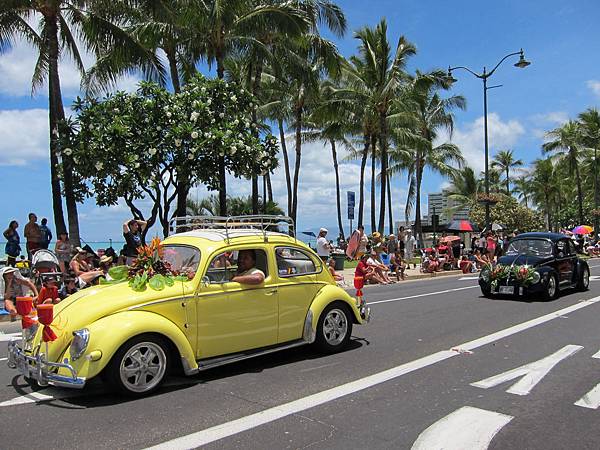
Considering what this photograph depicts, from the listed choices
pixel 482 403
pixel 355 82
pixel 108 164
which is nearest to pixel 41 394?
pixel 482 403

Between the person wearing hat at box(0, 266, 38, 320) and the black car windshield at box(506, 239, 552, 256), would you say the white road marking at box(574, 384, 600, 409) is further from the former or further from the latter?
the person wearing hat at box(0, 266, 38, 320)

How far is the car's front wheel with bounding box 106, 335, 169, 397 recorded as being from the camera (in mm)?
5461

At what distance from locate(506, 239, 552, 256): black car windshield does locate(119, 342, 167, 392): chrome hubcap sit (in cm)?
1075

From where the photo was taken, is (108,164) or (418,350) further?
(108,164)

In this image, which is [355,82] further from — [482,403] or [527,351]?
[482,403]

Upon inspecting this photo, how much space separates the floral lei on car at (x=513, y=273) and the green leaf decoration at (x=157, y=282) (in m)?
9.60

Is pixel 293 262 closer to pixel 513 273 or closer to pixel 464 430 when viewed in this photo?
pixel 464 430

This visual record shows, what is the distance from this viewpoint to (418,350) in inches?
312

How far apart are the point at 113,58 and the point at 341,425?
16.8 meters

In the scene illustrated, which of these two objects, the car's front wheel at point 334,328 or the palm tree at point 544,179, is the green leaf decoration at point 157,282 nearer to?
the car's front wheel at point 334,328

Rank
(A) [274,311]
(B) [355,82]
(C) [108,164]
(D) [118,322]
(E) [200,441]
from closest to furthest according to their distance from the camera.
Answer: (E) [200,441], (D) [118,322], (A) [274,311], (C) [108,164], (B) [355,82]

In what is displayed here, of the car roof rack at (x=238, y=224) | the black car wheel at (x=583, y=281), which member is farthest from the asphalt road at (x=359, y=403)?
the black car wheel at (x=583, y=281)

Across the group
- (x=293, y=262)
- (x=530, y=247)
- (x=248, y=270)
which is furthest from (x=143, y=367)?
(x=530, y=247)

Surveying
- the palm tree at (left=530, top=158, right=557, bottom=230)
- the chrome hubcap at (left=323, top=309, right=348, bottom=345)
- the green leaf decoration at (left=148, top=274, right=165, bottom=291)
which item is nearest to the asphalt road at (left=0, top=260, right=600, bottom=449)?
the chrome hubcap at (left=323, top=309, right=348, bottom=345)
